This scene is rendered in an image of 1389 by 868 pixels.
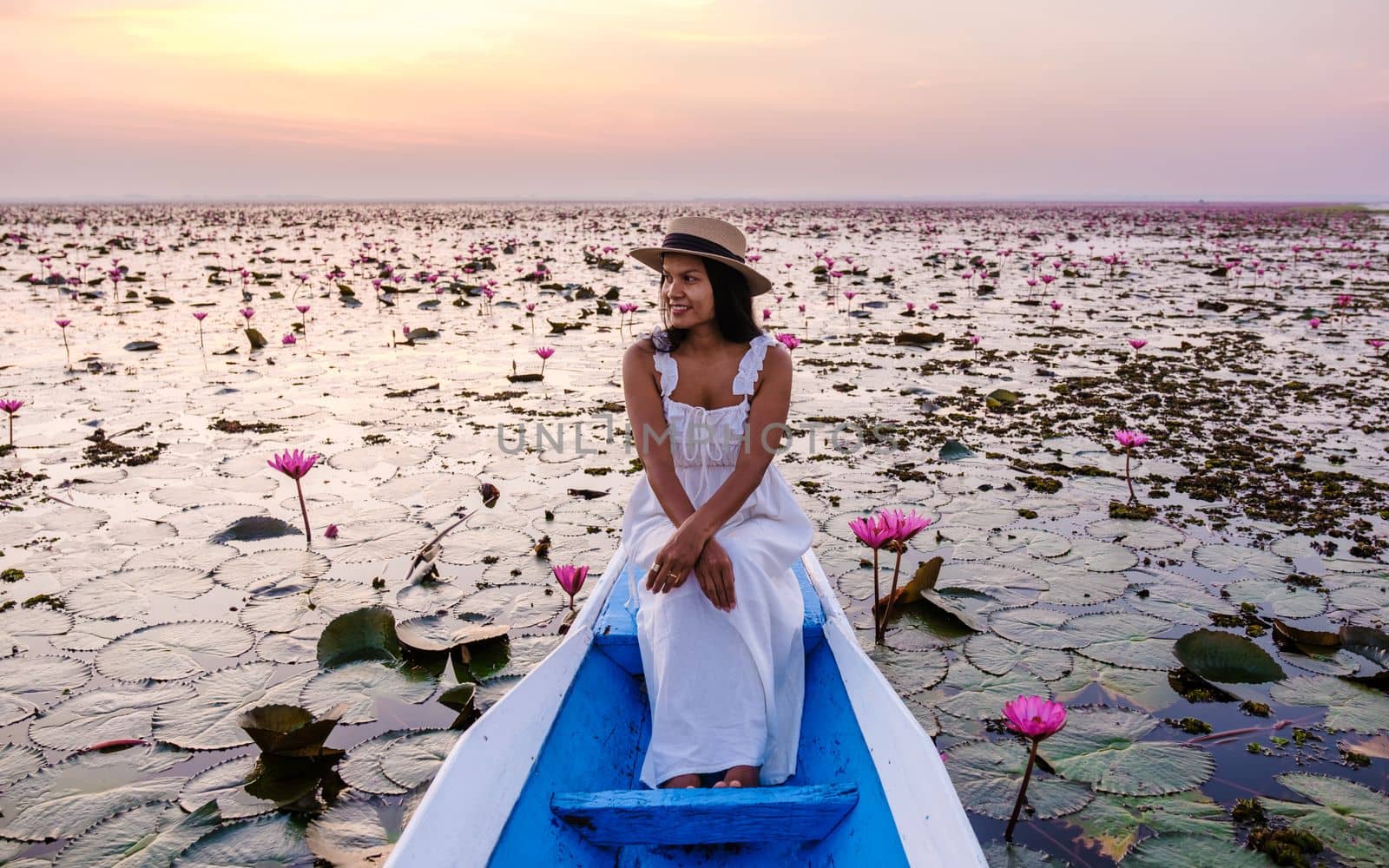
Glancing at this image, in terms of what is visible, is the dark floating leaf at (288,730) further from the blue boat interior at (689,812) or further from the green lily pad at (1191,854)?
the green lily pad at (1191,854)

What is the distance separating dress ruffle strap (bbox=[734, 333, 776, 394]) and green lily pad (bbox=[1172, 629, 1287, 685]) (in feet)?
5.58

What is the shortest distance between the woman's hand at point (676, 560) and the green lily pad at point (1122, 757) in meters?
1.17

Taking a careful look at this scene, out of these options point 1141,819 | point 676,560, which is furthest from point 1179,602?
point 676,560

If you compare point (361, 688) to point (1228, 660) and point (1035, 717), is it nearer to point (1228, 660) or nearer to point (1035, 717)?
point (1035, 717)

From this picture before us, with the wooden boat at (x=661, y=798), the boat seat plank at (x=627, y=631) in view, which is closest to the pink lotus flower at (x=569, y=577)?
the boat seat plank at (x=627, y=631)

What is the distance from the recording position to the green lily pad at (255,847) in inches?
78.5

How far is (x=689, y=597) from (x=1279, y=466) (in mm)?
3935

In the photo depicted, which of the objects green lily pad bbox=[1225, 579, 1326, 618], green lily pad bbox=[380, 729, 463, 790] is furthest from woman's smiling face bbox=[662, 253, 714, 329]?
green lily pad bbox=[1225, 579, 1326, 618]

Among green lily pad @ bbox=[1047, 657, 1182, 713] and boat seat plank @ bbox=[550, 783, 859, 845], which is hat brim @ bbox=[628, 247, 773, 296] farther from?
green lily pad @ bbox=[1047, 657, 1182, 713]

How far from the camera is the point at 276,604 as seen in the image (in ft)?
10.7

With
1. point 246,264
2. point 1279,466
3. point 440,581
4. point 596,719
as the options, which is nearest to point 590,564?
point 440,581

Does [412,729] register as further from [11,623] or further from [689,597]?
[11,623]

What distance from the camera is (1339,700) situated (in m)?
2.55

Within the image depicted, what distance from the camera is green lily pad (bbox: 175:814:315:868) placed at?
6.55 ft
